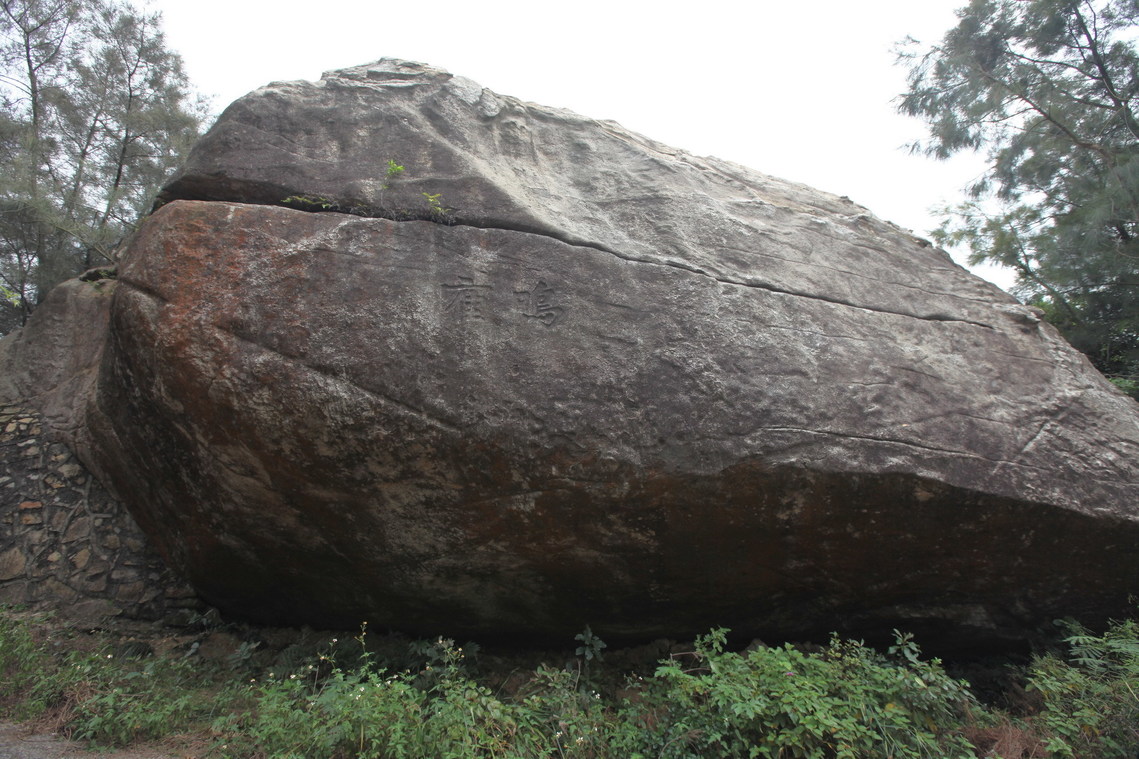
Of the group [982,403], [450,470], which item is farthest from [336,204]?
[982,403]

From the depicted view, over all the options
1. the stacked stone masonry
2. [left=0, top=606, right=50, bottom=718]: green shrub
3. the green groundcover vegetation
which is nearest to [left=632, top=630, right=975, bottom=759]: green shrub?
the green groundcover vegetation

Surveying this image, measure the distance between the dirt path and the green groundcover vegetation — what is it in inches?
3.1

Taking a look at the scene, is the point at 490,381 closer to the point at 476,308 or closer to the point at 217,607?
the point at 476,308

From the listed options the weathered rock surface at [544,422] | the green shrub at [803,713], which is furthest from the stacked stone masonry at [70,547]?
the green shrub at [803,713]

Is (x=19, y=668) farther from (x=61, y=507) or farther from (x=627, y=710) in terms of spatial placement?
(x=627, y=710)

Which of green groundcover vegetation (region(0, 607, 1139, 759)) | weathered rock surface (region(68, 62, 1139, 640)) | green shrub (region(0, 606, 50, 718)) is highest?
weathered rock surface (region(68, 62, 1139, 640))

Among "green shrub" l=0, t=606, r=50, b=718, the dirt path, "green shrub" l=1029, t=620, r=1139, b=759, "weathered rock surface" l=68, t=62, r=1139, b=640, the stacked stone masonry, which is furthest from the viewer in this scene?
the stacked stone masonry

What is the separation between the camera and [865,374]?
3.65m

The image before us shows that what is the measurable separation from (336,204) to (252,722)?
2.46 metres

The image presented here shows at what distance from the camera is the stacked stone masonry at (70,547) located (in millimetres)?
4102

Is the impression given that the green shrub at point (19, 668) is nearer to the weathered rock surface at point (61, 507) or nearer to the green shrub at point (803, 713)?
the weathered rock surface at point (61, 507)

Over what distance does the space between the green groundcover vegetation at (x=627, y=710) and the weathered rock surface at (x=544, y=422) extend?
15.8 inches

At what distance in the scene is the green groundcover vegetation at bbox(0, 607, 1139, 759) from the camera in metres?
2.69

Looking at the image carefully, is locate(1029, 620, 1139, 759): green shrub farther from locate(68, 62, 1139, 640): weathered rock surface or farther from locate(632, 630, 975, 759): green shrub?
locate(632, 630, 975, 759): green shrub
